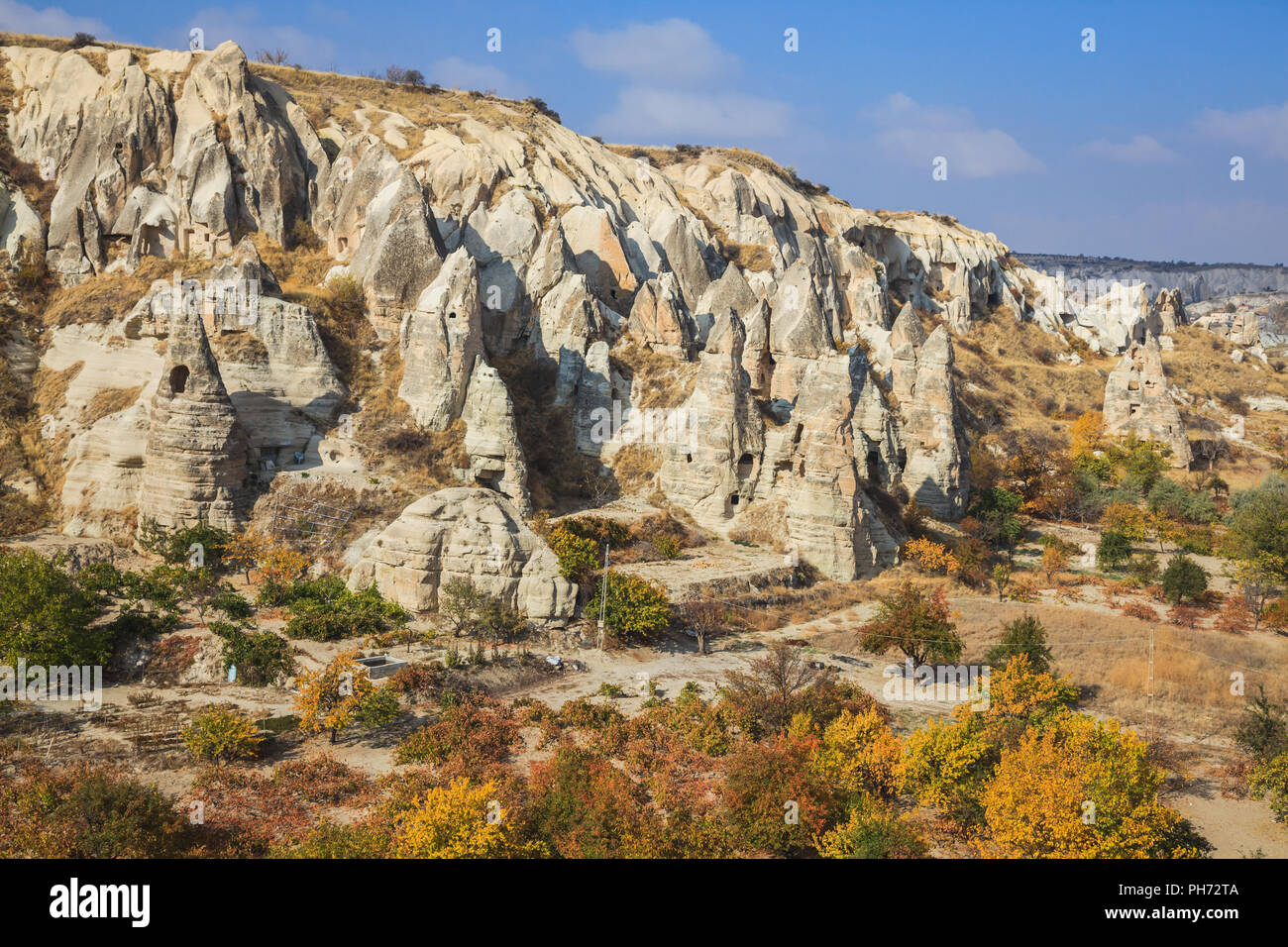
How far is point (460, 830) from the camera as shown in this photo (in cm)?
1221

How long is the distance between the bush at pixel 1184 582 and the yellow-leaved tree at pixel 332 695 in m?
25.0

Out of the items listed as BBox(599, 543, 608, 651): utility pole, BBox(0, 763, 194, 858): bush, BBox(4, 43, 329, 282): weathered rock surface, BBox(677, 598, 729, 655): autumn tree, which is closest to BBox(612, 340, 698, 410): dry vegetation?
BBox(677, 598, 729, 655): autumn tree

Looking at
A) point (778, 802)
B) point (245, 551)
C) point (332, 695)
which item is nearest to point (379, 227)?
point (245, 551)

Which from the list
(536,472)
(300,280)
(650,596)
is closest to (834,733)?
(650,596)

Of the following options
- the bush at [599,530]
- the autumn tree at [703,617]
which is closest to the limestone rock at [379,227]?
the bush at [599,530]

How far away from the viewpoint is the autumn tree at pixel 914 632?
2216 cm

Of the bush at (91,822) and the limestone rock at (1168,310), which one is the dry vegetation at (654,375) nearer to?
the bush at (91,822)

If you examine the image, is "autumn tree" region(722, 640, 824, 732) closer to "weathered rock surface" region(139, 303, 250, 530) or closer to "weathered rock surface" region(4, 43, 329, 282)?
"weathered rock surface" region(139, 303, 250, 530)

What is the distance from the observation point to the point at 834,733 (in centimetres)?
1620

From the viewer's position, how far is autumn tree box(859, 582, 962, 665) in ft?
72.7

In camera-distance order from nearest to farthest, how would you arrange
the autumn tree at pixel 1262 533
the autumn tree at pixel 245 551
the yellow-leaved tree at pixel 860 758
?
the yellow-leaved tree at pixel 860 758 → the autumn tree at pixel 245 551 → the autumn tree at pixel 1262 533

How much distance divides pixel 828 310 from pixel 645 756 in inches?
1953

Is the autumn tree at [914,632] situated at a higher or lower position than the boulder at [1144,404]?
lower
